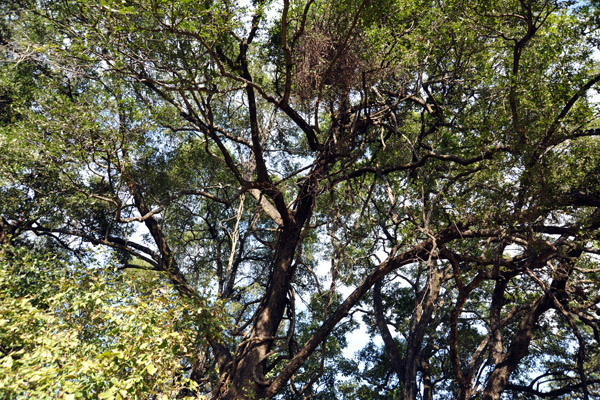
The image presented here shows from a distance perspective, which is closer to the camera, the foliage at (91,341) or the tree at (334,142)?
the foliage at (91,341)

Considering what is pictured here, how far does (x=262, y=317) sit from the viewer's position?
745cm

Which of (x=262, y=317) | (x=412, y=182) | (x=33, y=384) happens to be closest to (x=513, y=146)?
(x=412, y=182)

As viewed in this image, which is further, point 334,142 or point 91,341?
point 334,142

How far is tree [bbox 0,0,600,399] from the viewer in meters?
6.74

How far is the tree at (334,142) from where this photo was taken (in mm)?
6742

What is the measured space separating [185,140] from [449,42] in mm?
6695

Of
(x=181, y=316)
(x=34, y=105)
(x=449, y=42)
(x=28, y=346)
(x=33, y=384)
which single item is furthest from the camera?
(x=34, y=105)

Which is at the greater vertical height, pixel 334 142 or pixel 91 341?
pixel 334 142

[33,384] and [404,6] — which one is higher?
[404,6]

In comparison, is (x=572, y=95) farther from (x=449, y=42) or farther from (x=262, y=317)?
(x=262, y=317)

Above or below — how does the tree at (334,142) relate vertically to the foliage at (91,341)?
above

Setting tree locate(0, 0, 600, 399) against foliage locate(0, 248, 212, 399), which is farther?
tree locate(0, 0, 600, 399)

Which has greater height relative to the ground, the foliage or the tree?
the tree

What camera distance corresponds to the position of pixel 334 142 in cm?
773
